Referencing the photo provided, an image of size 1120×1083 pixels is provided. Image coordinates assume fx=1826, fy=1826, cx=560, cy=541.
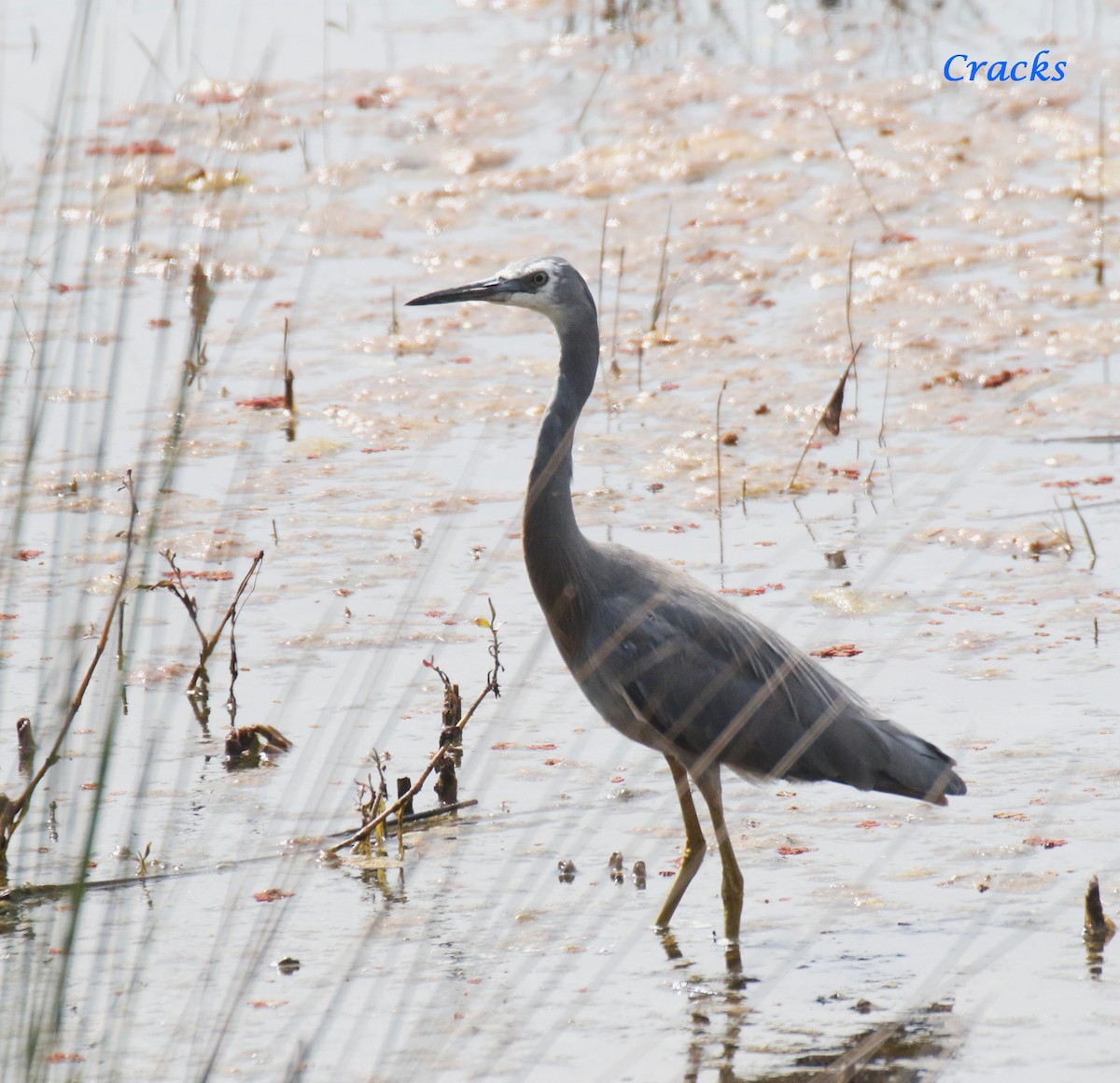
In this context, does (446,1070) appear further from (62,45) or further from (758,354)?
(62,45)

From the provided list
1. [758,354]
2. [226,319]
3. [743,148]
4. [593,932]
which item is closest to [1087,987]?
[593,932]

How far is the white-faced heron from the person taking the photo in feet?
14.5

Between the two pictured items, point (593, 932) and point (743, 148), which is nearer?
point (593, 932)

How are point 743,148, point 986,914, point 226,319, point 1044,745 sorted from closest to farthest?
point 986,914, point 1044,745, point 226,319, point 743,148

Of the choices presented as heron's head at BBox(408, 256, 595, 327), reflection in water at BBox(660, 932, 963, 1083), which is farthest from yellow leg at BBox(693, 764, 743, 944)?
heron's head at BBox(408, 256, 595, 327)

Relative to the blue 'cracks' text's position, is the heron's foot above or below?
below

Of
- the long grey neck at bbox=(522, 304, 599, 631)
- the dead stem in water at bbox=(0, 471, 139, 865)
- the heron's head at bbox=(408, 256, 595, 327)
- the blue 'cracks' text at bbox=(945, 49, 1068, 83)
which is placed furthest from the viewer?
the blue 'cracks' text at bbox=(945, 49, 1068, 83)

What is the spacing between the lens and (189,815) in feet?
15.5

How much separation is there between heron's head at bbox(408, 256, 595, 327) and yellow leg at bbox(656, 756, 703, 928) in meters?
1.20

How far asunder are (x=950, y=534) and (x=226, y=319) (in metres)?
3.69

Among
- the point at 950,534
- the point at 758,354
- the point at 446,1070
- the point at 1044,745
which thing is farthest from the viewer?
the point at 758,354

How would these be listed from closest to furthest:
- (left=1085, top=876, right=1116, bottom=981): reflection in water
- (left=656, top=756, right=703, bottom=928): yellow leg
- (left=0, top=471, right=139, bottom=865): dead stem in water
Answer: (left=0, top=471, right=139, bottom=865): dead stem in water < (left=1085, top=876, right=1116, bottom=981): reflection in water < (left=656, top=756, right=703, bottom=928): yellow leg

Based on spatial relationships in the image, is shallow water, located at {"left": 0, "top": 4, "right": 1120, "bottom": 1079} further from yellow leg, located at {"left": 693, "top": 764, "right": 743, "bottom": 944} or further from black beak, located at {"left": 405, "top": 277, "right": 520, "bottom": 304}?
black beak, located at {"left": 405, "top": 277, "right": 520, "bottom": 304}

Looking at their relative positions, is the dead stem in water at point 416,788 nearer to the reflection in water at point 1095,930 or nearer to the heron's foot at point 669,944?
the heron's foot at point 669,944
